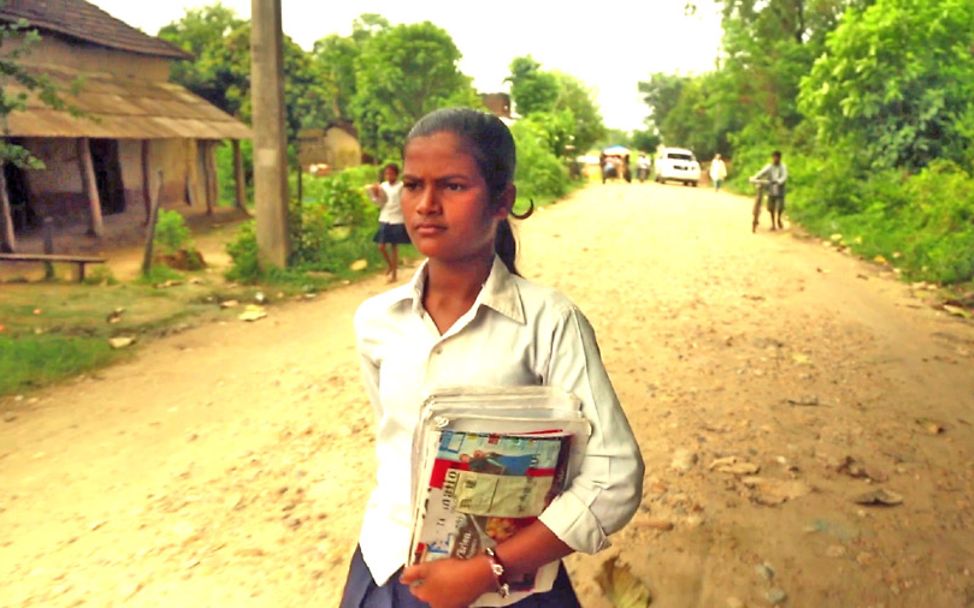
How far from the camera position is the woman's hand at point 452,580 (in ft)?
4.48

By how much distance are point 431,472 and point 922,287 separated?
9.60 metres

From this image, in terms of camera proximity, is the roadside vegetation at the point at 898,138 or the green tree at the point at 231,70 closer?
the roadside vegetation at the point at 898,138

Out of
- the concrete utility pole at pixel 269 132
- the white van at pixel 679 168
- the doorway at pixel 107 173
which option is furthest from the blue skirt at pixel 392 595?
the white van at pixel 679 168

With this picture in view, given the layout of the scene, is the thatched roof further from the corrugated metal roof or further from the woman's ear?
the woman's ear

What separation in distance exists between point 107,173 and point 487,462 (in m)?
15.8

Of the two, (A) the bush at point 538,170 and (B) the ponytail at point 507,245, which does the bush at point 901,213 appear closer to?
(A) the bush at point 538,170

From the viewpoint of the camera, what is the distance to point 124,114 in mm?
13883

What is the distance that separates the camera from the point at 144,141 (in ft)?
52.0

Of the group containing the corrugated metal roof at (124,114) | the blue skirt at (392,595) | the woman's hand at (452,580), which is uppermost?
the corrugated metal roof at (124,114)

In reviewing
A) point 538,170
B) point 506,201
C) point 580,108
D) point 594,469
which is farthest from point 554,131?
point 594,469

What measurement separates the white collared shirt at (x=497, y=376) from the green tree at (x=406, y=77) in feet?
93.6

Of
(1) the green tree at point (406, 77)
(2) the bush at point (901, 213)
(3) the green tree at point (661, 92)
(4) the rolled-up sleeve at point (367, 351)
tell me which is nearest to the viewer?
(4) the rolled-up sleeve at point (367, 351)

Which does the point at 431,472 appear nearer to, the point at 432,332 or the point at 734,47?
the point at 432,332

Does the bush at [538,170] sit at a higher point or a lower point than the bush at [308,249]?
higher
